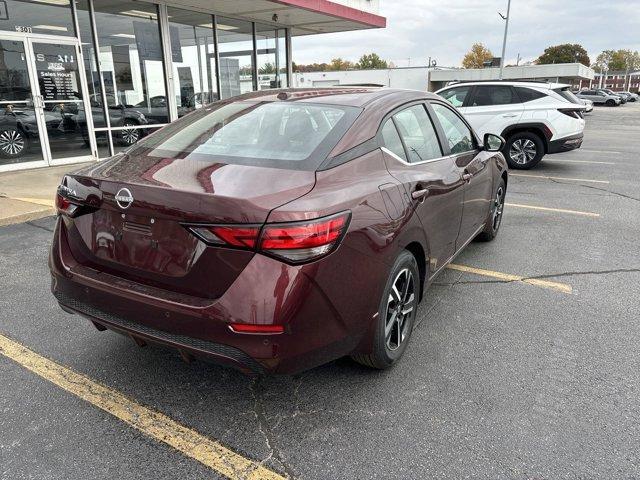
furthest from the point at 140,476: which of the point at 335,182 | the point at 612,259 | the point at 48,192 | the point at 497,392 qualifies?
the point at 48,192

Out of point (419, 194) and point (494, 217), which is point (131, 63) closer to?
point (494, 217)

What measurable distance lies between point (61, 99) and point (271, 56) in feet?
23.9

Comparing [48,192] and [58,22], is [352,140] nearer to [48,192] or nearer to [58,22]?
[48,192]

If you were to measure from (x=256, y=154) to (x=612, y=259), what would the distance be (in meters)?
4.18

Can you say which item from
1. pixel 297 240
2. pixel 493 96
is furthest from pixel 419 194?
pixel 493 96

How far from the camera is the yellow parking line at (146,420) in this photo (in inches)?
89.2

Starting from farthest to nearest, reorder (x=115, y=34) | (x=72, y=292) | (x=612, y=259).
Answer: (x=115, y=34) < (x=612, y=259) < (x=72, y=292)

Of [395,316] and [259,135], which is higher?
[259,135]

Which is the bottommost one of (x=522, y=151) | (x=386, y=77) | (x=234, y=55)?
(x=522, y=151)

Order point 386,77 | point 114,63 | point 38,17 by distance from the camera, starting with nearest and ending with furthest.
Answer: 1. point 38,17
2. point 114,63
3. point 386,77

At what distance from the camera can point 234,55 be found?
46.2 ft

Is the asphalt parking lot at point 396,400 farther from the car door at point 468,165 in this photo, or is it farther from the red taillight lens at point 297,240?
the red taillight lens at point 297,240

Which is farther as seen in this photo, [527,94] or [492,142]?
[527,94]

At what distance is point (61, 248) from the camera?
2.73 metres
